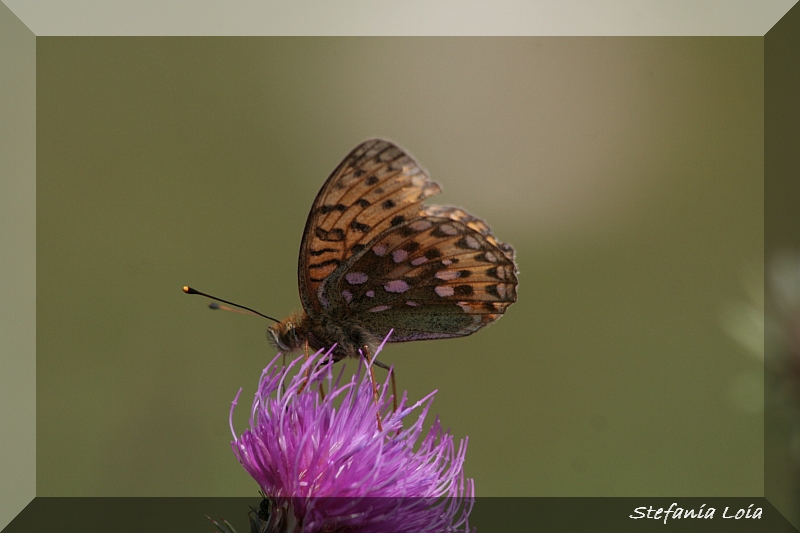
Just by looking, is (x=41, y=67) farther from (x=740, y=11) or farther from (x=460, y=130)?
(x=740, y=11)

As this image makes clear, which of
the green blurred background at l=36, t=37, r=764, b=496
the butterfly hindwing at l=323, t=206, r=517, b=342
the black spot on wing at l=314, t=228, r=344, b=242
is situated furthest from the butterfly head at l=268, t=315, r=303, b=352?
the green blurred background at l=36, t=37, r=764, b=496

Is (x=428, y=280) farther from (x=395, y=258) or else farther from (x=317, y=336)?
(x=317, y=336)

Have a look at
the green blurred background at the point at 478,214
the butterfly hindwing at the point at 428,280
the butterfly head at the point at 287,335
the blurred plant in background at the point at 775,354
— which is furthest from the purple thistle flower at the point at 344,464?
the blurred plant in background at the point at 775,354

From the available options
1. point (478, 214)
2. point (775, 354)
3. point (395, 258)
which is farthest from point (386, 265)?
point (775, 354)

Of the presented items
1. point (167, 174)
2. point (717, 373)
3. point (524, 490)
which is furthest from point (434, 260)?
point (717, 373)

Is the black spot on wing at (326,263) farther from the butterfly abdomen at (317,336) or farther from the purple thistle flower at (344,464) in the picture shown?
the purple thistle flower at (344,464)

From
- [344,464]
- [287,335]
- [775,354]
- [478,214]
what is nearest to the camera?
[344,464]

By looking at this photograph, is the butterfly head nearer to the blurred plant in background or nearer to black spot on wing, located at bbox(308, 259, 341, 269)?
black spot on wing, located at bbox(308, 259, 341, 269)
